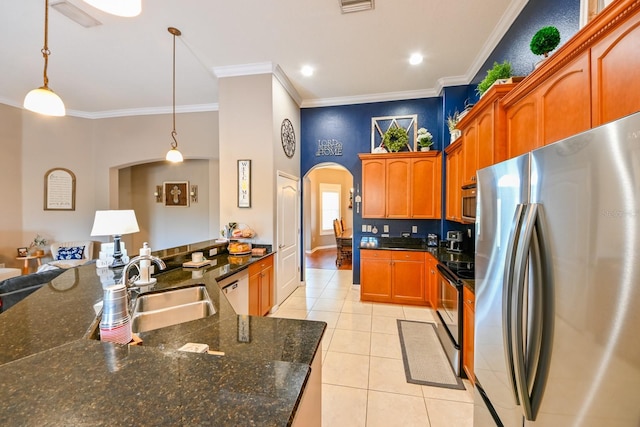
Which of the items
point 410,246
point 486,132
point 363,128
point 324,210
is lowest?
point 410,246

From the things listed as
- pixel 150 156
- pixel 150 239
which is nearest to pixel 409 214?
pixel 150 156

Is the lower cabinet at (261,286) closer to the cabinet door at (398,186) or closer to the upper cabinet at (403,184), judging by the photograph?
the upper cabinet at (403,184)

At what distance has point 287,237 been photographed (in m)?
4.29

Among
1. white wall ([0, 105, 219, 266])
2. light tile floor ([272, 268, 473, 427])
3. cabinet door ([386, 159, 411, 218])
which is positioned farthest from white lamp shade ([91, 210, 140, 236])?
cabinet door ([386, 159, 411, 218])

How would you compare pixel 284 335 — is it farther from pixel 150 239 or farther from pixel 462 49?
pixel 150 239

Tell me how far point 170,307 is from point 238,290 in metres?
0.95

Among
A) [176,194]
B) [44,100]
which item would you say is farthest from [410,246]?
[176,194]

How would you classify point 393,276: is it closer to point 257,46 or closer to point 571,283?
point 571,283

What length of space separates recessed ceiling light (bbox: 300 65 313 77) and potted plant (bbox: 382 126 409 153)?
158 centimetres

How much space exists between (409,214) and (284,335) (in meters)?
3.53

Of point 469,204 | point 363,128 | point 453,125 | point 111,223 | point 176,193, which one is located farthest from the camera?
point 176,193

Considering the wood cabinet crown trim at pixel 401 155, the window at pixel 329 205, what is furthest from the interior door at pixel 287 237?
the window at pixel 329 205

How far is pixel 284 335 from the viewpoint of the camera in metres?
1.22

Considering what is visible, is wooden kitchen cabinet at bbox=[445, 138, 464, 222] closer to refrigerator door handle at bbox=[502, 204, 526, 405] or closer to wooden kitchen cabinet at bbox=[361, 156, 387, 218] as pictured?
wooden kitchen cabinet at bbox=[361, 156, 387, 218]
